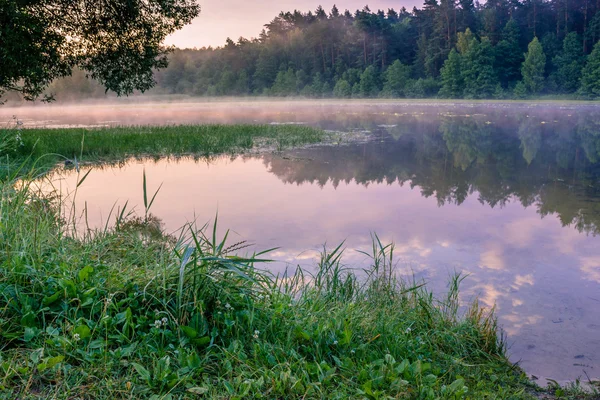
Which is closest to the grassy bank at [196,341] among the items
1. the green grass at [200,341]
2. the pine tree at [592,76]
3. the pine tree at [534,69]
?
the green grass at [200,341]

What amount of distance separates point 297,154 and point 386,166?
3103 millimetres

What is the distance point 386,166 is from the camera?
1385cm

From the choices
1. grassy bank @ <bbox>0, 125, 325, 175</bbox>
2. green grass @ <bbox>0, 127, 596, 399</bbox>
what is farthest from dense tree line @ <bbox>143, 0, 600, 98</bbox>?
green grass @ <bbox>0, 127, 596, 399</bbox>

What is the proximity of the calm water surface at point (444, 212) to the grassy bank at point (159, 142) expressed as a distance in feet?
3.97

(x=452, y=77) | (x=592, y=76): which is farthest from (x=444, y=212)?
(x=452, y=77)

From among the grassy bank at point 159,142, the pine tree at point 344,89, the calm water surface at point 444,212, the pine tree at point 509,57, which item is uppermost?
the pine tree at point 509,57

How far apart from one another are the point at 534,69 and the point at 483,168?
1825 inches

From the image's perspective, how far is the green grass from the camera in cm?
254

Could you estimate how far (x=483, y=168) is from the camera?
13586 mm

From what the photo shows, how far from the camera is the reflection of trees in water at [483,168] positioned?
977cm

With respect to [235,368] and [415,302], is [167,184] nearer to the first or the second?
[415,302]

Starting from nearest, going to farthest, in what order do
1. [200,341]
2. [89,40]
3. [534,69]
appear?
1. [200,341]
2. [89,40]
3. [534,69]

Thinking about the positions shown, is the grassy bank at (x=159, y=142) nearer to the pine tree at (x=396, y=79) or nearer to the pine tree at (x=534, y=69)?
the pine tree at (x=534, y=69)

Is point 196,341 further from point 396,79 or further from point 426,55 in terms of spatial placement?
point 426,55
